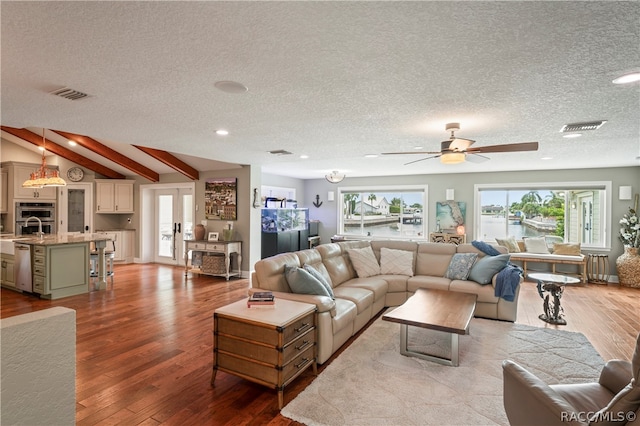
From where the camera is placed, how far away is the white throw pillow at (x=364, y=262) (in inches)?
186

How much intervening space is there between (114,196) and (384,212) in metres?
6.99

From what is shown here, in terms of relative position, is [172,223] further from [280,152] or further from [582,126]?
[582,126]

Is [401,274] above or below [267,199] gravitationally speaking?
below

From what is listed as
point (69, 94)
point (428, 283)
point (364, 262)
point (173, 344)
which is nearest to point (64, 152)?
point (69, 94)

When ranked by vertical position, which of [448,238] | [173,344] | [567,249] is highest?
[448,238]

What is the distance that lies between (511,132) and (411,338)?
2581 mm

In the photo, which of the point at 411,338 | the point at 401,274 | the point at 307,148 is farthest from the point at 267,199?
the point at 411,338

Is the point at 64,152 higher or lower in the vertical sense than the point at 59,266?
higher

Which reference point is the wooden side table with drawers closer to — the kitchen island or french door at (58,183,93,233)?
the kitchen island

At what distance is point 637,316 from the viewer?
437 centimetres

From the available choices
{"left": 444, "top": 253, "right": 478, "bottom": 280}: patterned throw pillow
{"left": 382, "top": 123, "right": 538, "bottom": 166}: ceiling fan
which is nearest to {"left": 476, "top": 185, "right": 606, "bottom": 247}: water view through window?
{"left": 444, "top": 253, "right": 478, "bottom": 280}: patterned throw pillow

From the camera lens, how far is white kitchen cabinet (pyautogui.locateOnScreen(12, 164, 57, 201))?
679cm

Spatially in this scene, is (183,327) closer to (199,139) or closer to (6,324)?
(199,139)

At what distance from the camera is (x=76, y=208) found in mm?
7809
